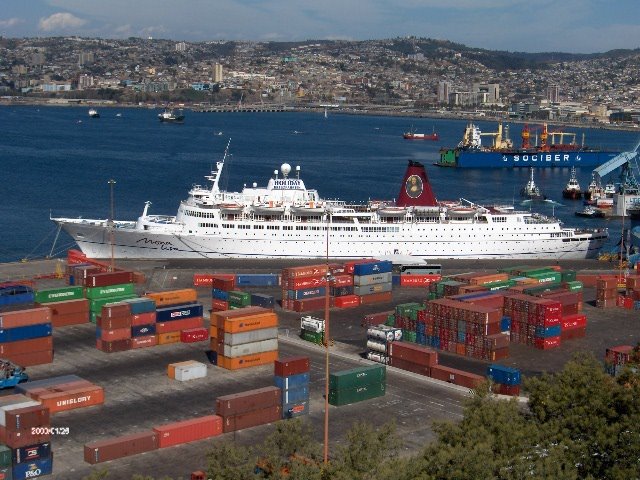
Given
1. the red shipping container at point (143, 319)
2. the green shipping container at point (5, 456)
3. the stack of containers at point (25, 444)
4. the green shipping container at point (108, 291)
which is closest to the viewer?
the green shipping container at point (5, 456)

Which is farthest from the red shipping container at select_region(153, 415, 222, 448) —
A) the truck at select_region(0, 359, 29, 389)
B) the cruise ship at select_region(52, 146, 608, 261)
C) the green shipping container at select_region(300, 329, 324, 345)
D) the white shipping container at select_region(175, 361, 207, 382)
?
the cruise ship at select_region(52, 146, 608, 261)

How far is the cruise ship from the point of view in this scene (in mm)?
40062

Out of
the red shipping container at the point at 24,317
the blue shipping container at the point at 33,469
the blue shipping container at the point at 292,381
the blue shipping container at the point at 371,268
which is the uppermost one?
the blue shipping container at the point at 371,268

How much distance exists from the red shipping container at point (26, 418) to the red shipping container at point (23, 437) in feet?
0.26

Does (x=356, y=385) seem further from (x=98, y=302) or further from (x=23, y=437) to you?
(x=98, y=302)

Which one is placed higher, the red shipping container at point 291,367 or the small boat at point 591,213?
the red shipping container at point 291,367

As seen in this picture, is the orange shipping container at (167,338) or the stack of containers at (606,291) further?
Answer: the stack of containers at (606,291)

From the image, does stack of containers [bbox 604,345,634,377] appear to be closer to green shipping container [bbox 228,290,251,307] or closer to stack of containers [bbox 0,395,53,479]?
green shipping container [bbox 228,290,251,307]

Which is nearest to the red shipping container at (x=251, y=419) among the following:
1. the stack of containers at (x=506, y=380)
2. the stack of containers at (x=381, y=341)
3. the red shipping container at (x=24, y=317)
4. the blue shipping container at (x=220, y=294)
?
the stack of containers at (x=381, y=341)

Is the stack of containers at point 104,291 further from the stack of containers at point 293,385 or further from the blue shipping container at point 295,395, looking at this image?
the blue shipping container at point 295,395

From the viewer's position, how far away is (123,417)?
20.7m

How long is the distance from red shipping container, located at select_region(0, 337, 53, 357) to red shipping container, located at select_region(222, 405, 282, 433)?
704 centimetres

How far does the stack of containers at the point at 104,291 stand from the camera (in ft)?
94.7

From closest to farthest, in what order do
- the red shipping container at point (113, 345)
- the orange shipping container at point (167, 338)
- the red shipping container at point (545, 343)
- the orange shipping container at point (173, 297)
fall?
the red shipping container at point (113, 345), the orange shipping container at point (167, 338), the red shipping container at point (545, 343), the orange shipping container at point (173, 297)
